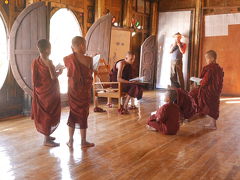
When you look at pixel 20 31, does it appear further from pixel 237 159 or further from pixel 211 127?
pixel 237 159

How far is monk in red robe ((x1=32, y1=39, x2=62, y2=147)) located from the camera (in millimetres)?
3248

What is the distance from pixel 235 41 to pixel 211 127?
4.35 m

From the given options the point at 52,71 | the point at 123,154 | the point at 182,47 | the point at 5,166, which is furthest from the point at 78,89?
the point at 182,47

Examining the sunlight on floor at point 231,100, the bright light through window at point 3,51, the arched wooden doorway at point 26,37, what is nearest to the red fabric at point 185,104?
the arched wooden doorway at point 26,37

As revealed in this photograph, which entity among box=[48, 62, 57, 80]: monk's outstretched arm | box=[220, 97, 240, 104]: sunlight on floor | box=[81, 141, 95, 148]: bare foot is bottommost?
box=[81, 141, 95, 148]: bare foot

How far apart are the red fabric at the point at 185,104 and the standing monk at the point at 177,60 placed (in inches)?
131

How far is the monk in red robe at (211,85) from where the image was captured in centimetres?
424

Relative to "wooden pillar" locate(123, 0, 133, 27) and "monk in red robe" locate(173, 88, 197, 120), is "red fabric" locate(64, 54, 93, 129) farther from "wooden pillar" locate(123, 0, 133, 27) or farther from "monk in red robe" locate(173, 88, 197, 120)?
"wooden pillar" locate(123, 0, 133, 27)

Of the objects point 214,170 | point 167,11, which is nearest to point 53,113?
point 214,170

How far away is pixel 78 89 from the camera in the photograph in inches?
126

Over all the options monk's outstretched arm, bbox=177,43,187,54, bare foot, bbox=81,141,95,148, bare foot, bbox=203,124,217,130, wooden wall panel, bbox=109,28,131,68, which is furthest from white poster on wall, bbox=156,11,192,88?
bare foot, bbox=81,141,95,148

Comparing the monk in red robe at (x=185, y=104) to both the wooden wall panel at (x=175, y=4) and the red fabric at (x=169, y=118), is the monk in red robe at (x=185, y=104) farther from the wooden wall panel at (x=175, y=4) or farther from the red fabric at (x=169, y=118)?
the wooden wall panel at (x=175, y=4)

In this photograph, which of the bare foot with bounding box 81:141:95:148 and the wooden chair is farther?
the wooden chair

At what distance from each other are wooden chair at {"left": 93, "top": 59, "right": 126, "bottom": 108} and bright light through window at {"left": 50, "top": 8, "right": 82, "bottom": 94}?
40.6 inches
